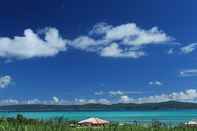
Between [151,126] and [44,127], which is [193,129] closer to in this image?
[151,126]

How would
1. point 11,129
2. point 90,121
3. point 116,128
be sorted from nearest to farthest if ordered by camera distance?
point 11,129 < point 116,128 < point 90,121

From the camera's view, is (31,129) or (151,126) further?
(151,126)

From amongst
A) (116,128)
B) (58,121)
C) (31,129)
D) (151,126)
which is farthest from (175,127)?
(31,129)

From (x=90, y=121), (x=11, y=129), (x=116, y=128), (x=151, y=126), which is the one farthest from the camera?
(x=90, y=121)

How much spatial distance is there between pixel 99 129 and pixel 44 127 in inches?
55.1

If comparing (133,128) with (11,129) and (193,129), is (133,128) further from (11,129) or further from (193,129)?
(11,129)

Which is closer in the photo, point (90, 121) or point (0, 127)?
point (0, 127)

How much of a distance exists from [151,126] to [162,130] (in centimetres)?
87

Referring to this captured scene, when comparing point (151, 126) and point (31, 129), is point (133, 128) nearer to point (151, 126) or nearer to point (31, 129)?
point (151, 126)

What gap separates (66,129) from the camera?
48.1 ft

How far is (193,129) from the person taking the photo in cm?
1560

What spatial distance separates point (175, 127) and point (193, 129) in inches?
31.5

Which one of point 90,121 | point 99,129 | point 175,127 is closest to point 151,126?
point 175,127

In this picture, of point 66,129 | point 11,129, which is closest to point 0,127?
point 11,129
